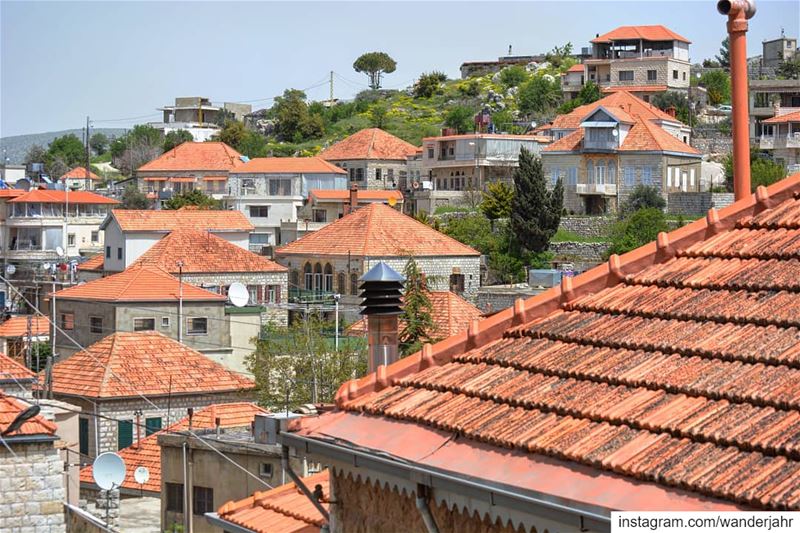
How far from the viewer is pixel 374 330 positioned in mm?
10453

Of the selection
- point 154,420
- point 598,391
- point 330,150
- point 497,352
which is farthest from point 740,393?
point 330,150

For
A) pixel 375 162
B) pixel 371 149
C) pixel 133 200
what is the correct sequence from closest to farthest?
1. pixel 375 162
2. pixel 133 200
3. pixel 371 149

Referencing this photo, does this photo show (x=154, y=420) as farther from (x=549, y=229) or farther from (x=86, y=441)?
(x=549, y=229)

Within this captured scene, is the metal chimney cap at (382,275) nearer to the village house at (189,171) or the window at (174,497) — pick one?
the window at (174,497)

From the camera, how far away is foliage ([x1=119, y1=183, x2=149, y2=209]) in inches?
3967

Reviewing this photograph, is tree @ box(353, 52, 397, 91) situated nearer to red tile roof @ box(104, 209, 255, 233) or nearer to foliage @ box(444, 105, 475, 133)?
foliage @ box(444, 105, 475, 133)

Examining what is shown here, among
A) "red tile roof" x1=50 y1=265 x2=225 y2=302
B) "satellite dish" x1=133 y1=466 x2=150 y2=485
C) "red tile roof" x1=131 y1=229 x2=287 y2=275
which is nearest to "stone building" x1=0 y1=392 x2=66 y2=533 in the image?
"satellite dish" x1=133 y1=466 x2=150 y2=485

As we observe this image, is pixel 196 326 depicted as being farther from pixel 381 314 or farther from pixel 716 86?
pixel 716 86

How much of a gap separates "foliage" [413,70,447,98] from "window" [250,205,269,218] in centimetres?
4833

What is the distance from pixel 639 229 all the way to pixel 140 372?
114 feet

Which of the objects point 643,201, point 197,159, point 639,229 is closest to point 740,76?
point 639,229

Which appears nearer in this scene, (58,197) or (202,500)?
(202,500)

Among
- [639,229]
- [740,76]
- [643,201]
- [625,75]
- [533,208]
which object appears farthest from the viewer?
[625,75]

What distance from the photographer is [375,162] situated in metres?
102
